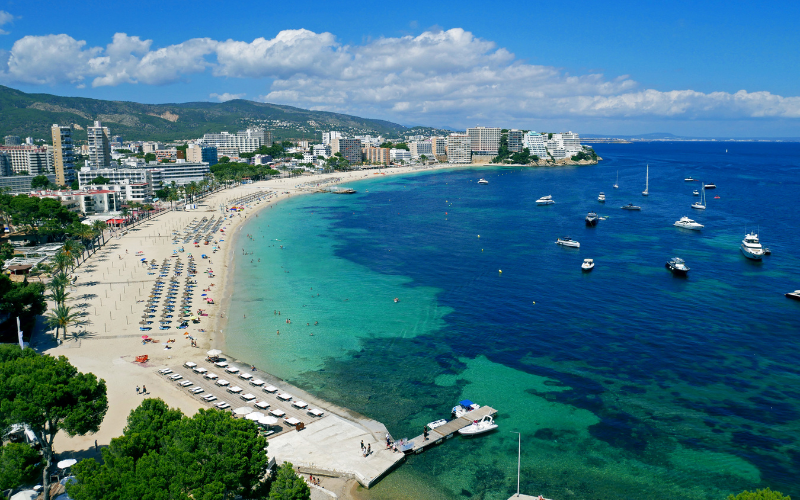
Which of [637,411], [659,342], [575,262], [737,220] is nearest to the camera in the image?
[637,411]

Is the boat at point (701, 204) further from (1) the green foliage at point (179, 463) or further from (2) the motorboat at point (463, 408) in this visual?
(1) the green foliage at point (179, 463)

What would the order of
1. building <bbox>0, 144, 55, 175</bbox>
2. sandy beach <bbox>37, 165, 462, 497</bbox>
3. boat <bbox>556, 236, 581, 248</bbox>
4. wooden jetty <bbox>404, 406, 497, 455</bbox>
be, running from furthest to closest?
1. building <bbox>0, 144, 55, 175</bbox>
2. boat <bbox>556, 236, 581, 248</bbox>
3. sandy beach <bbox>37, 165, 462, 497</bbox>
4. wooden jetty <bbox>404, 406, 497, 455</bbox>

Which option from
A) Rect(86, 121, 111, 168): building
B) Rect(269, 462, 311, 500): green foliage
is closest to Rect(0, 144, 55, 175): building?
Rect(86, 121, 111, 168): building

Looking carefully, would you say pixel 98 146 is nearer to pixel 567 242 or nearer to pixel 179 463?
pixel 567 242

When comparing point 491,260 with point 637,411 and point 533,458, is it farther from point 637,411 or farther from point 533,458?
point 533,458

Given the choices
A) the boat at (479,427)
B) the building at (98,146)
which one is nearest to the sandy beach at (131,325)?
the boat at (479,427)

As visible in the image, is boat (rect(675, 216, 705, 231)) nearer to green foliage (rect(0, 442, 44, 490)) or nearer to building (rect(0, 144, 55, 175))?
green foliage (rect(0, 442, 44, 490))

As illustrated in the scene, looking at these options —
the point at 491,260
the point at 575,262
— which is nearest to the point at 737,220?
the point at 575,262
